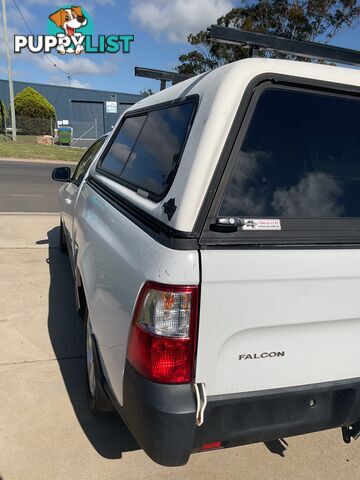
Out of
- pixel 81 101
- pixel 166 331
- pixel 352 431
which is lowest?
pixel 352 431

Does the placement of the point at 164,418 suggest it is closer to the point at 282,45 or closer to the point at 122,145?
the point at 282,45

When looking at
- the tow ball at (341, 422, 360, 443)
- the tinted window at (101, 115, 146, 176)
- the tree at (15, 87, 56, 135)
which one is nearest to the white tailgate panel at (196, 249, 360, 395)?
the tow ball at (341, 422, 360, 443)

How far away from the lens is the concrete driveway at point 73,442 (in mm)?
2330

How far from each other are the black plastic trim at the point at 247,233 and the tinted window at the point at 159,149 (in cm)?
26

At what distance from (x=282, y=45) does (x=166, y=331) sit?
1355 millimetres

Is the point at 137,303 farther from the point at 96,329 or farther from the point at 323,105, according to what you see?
the point at 323,105

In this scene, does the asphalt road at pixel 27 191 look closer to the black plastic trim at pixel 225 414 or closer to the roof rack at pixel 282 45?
the roof rack at pixel 282 45

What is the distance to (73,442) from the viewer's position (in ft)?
8.25

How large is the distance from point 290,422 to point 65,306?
3038 millimetres

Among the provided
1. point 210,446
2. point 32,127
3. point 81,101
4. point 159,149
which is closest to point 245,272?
point 210,446

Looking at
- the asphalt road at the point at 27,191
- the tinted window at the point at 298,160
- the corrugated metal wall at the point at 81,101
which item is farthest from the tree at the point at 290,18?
the corrugated metal wall at the point at 81,101

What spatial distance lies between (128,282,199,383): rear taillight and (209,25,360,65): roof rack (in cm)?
107

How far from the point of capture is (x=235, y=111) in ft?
5.57

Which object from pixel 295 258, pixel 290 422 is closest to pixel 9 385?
pixel 290 422
